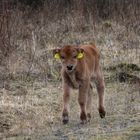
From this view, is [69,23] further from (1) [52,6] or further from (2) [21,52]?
(2) [21,52]

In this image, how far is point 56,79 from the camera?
13.3 metres

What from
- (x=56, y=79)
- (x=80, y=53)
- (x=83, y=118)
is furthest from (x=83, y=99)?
(x=56, y=79)

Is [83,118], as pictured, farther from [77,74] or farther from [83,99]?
[77,74]

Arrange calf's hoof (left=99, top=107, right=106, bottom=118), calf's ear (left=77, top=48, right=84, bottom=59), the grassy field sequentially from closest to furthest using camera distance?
1. the grassy field
2. calf's ear (left=77, top=48, right=84, bottom=59)
3. calf's hoof (left=99, top=107, right=106, bottom=118)

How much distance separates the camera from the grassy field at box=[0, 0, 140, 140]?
926 cm

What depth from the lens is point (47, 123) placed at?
32.0 feet

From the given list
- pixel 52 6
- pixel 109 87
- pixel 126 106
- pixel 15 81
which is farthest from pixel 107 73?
pixel 52 6

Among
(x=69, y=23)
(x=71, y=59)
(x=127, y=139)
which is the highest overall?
(x=69, y=23)

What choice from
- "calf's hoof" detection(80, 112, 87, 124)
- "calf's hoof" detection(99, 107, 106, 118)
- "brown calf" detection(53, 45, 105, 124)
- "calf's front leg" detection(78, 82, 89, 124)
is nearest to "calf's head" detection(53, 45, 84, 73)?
"brown calf" detection(53, 45, 105, 124)

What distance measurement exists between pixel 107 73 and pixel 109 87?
45.7 inches

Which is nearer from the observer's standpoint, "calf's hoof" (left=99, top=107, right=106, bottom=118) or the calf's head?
the calf's head

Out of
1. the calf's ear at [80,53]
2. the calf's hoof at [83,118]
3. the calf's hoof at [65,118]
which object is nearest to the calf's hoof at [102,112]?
the calf's hoof at [83,118]

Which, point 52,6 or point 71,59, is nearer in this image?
point 71,59

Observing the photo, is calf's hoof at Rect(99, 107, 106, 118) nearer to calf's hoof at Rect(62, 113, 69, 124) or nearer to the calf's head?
calf's hoof at Rect(62, 113, 69, 124)
